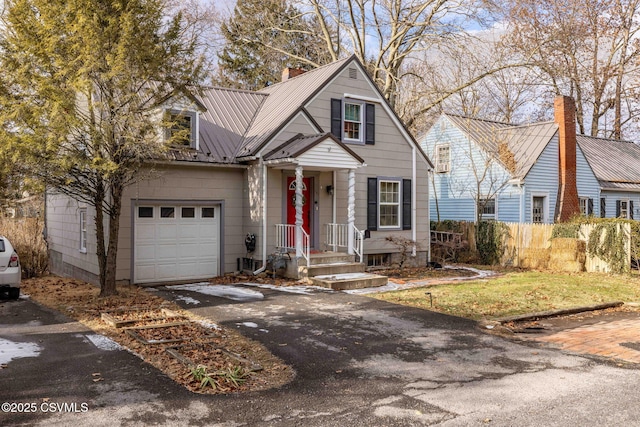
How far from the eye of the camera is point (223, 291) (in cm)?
1210

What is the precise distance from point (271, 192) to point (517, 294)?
22.6 feet

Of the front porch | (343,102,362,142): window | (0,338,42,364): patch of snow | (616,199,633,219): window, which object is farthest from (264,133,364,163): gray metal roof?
(616,199,633,219): window

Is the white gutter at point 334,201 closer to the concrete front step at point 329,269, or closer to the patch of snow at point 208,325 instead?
the concrete front step at point 329,269

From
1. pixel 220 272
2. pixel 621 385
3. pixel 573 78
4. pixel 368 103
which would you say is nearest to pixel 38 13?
pixel 220 272

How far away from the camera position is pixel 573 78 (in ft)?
100

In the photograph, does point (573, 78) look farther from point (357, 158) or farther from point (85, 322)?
Result: point (85, 322)

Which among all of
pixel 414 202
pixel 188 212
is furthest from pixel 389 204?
pixel 188 212

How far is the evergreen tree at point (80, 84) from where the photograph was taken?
943 cm

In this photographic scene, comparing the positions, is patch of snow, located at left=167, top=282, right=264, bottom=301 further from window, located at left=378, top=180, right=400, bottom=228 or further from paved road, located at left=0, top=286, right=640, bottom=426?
window, located at left=378, top=180, right=400, bottom=228

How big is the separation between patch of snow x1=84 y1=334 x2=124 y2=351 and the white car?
4635 millimetres

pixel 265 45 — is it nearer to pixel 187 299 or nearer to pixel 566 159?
pixel 566 159

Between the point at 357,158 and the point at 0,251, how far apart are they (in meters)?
8.94

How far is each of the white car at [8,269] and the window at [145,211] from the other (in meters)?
3.00

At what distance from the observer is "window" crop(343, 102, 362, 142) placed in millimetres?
16281
